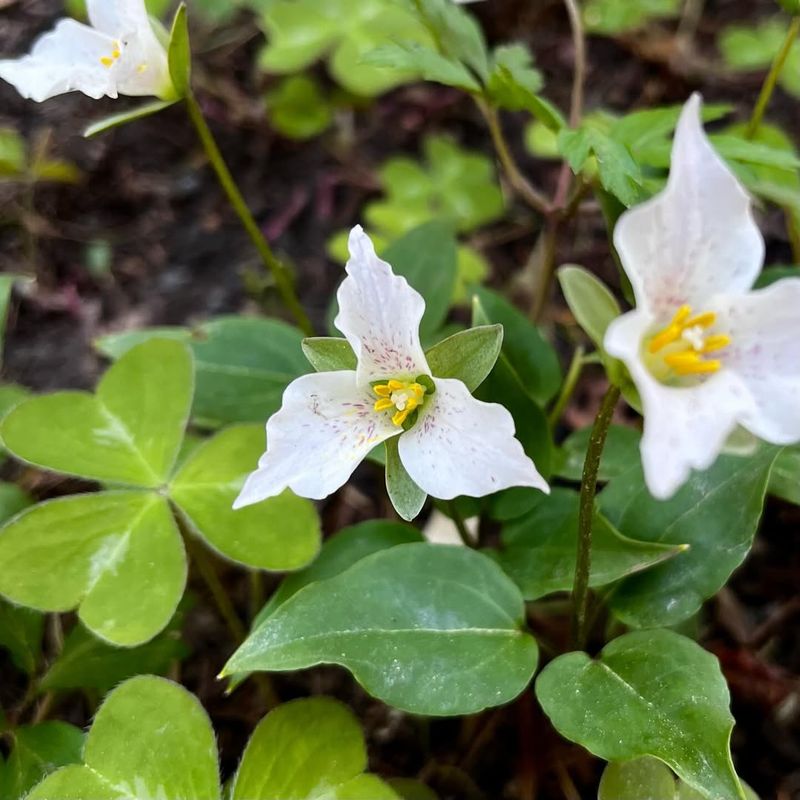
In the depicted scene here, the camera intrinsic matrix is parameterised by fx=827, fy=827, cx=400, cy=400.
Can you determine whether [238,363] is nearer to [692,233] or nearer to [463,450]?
[463,450]

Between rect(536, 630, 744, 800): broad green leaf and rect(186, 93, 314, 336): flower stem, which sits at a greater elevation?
rect(186, 93, 314, 336): flower stem

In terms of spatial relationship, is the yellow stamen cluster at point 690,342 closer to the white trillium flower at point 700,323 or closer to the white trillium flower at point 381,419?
the white trillium flower at point 700,323

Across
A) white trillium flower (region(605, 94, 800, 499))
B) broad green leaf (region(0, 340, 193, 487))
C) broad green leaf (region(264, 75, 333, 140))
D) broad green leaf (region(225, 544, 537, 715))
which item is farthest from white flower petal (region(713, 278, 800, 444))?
broad green leaf (region(264, 75, 333, 140))

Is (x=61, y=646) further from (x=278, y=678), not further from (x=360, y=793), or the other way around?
(x=360, y=793)

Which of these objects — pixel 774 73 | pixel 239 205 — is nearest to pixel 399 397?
pixel 239 205

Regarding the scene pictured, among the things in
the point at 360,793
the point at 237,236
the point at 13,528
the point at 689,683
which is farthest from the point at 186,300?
the point at 689,683

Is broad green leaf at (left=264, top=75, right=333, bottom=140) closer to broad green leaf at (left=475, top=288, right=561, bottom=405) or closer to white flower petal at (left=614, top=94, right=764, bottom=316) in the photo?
broad green leaf at (left=475, top=288, right=561, bottom=405)
